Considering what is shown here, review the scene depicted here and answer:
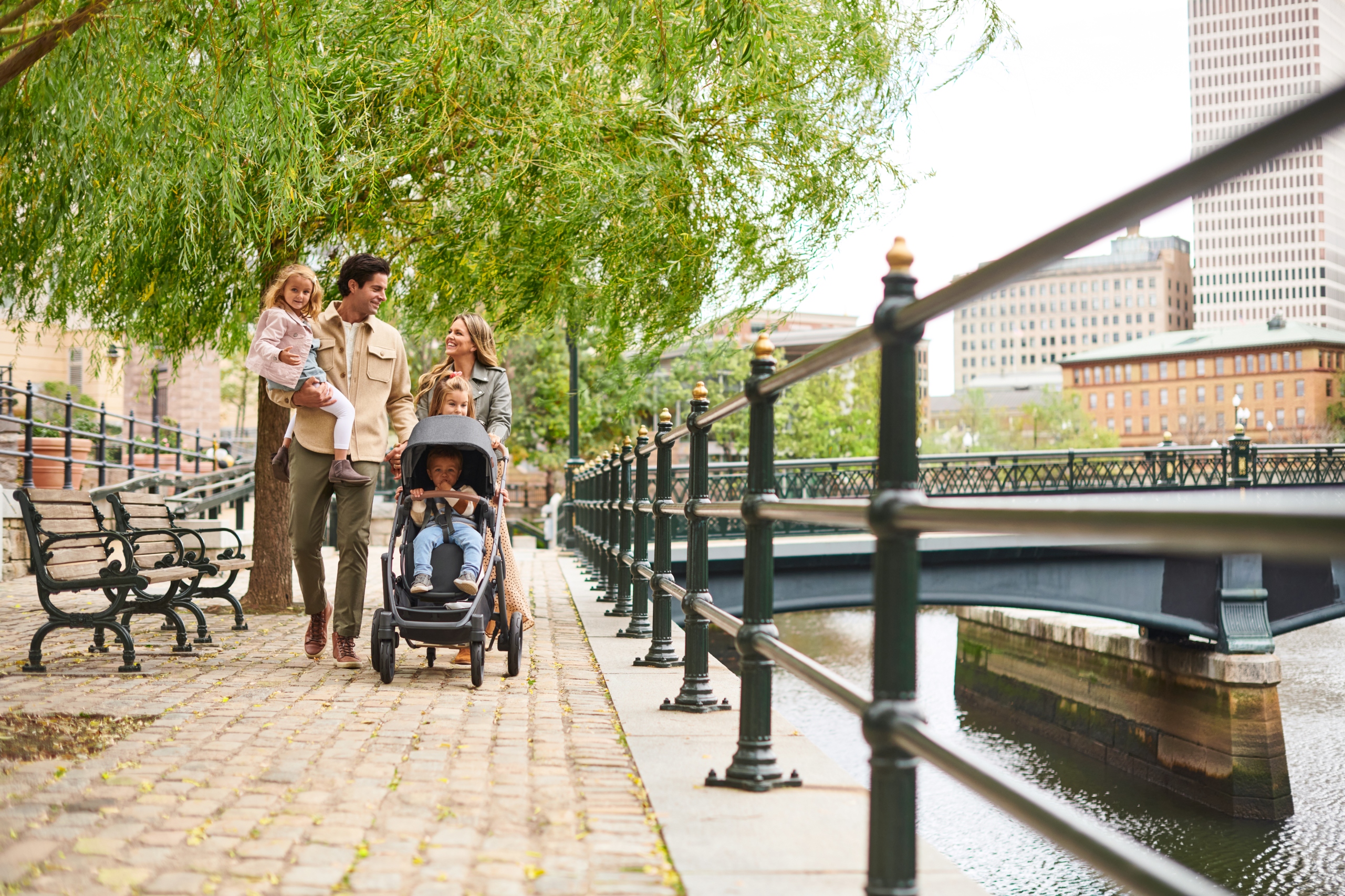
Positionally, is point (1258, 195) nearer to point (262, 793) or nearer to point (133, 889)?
point (133, 889)

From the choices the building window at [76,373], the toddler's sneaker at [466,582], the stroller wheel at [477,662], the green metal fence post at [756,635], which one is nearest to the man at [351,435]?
the toddler's sneaker at [466,582]

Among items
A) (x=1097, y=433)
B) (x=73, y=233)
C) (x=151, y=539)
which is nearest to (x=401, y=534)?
(x=151, y=539)

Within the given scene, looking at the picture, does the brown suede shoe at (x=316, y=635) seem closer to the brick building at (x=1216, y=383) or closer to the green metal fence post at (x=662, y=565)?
the green metal fence post at (x=662, y=565)

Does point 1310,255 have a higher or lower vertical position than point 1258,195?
lower

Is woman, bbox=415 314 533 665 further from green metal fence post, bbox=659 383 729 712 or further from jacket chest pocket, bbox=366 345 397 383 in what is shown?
green metal fence post, bbox=659 383 729 712

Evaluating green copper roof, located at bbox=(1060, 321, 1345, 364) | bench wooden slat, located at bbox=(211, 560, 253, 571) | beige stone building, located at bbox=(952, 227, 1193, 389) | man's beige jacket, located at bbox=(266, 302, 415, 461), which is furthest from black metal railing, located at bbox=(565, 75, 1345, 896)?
beige stone building, located at bbox=(952, 227, 1193, 389)

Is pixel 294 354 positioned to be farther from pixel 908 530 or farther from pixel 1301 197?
pixel 1301 197

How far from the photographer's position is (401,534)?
251 inches

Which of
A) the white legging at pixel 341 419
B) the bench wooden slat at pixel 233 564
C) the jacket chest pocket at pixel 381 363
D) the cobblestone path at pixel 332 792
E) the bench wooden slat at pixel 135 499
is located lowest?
the cobblestone path at pixel 332 792

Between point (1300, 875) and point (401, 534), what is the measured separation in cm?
1687

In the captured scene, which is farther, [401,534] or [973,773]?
[401,534]

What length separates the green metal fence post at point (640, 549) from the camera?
25.4 feet

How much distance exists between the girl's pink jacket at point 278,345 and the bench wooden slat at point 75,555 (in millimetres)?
1514

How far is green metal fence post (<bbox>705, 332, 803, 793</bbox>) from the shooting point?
364 centimetres
